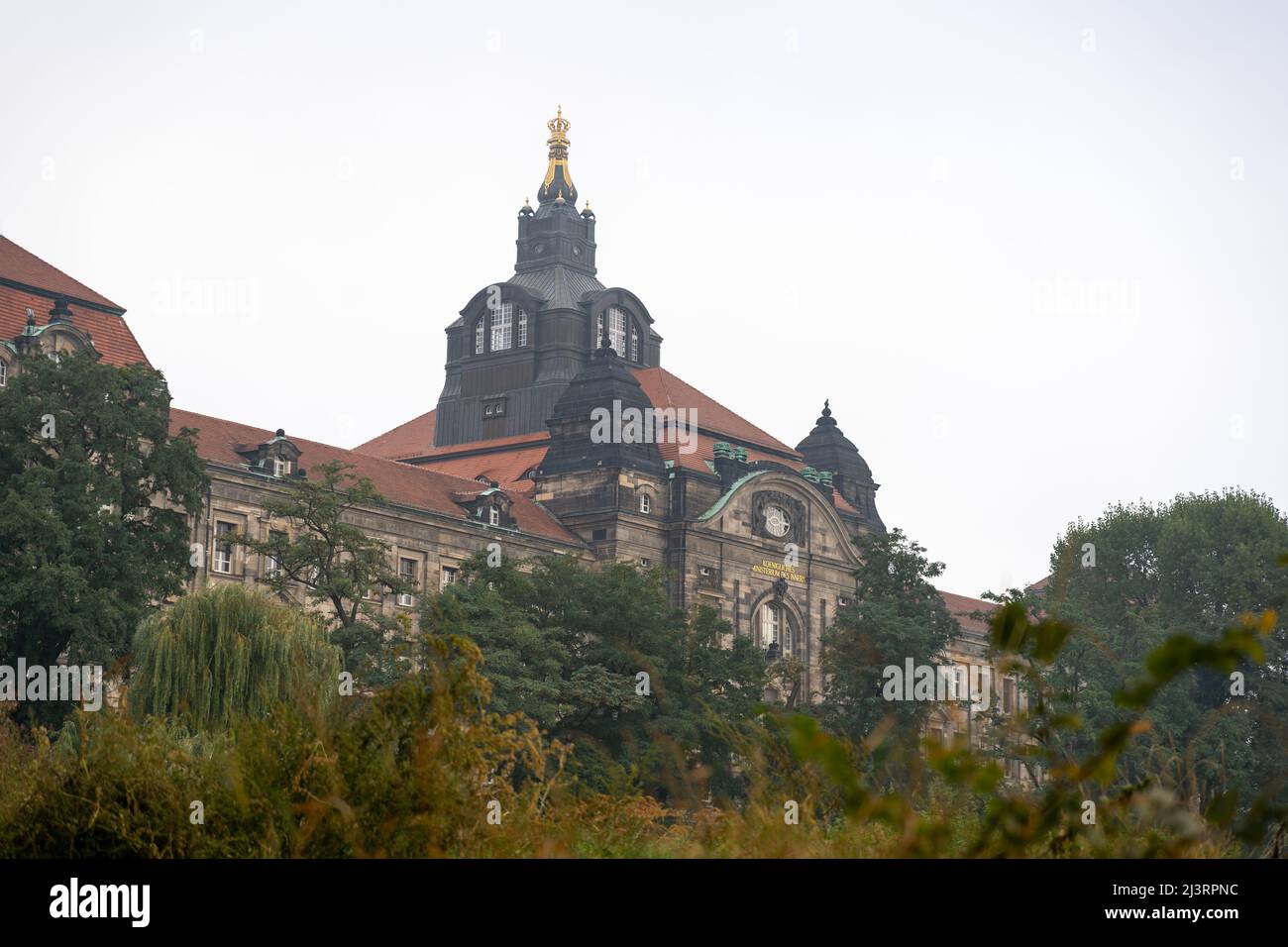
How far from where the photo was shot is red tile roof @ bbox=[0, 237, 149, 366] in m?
55.5

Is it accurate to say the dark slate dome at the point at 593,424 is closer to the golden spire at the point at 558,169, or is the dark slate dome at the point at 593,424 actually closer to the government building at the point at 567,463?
the government building at the point at 567,463

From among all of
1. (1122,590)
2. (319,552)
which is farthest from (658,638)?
(1122,590)

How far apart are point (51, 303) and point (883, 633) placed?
27342mm

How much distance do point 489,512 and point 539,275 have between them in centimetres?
2277

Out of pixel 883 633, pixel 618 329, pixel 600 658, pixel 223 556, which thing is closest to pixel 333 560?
pixel 600 658

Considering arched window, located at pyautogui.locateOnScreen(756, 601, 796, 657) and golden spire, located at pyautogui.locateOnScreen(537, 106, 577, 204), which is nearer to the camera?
arched window, located at pyautogui.locateOnScreen(756, 601, 796, 657)

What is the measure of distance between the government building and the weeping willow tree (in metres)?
15.5

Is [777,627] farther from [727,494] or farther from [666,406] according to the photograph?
[666,406]

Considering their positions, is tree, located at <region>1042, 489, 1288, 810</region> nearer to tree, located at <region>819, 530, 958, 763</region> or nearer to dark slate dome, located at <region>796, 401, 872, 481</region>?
tree, located at <region>819, 530, 958, 763</region>

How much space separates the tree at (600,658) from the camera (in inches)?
1789

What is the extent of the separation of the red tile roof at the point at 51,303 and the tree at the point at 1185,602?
97.5 ft

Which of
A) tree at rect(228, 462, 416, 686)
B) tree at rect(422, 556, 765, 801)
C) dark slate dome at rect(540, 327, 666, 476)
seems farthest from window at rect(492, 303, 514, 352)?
tree at rect(228, 462, 416, 686)

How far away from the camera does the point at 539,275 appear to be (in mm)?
91625
